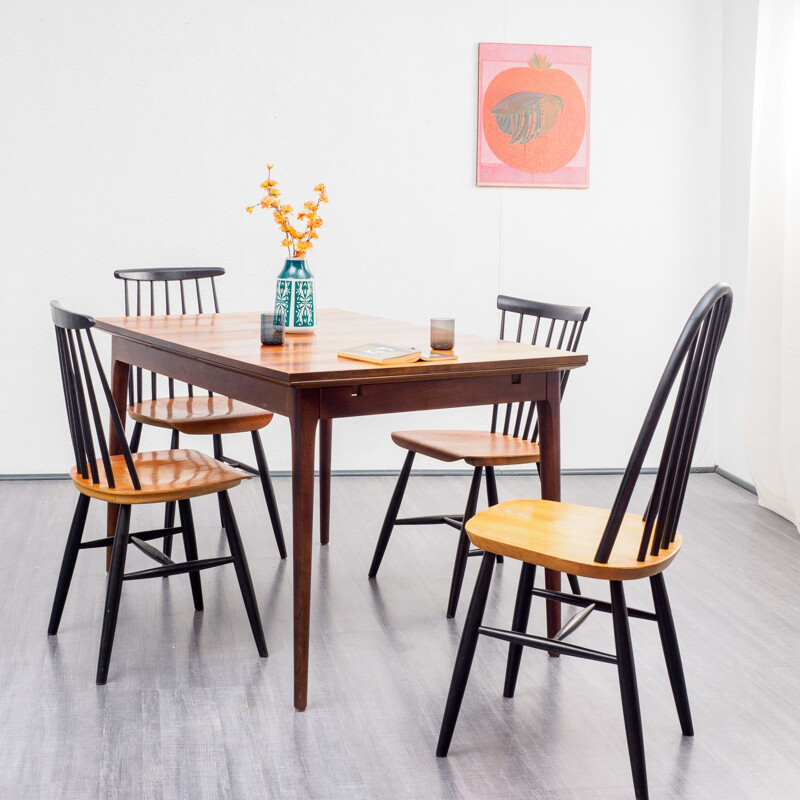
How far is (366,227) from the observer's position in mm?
4238

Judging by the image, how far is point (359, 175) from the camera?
13.8ft

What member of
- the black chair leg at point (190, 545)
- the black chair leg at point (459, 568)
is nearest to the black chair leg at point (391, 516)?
the black chair leg at point (459, 568)

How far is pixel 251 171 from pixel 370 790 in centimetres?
287

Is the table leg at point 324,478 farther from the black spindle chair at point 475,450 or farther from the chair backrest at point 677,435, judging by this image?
the chair backrest at point 677,435

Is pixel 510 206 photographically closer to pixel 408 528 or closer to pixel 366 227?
pixel 366 227

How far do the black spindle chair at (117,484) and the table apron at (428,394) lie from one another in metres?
0.40

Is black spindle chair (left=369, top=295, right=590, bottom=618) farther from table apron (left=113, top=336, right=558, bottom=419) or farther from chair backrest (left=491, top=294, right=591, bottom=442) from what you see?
table apron (left=113, top=336, right=558, bottom=419)

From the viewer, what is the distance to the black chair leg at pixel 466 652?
1914 millimetres

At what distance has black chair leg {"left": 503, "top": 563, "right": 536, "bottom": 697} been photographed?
84.4 inches

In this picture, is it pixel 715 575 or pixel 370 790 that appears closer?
pixel 370 790

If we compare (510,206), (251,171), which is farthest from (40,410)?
(510,206)

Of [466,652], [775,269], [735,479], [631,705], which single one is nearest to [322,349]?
[466,652]

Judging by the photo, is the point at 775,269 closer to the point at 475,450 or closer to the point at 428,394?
the point at 475,450

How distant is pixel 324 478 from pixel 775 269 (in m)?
1.84
